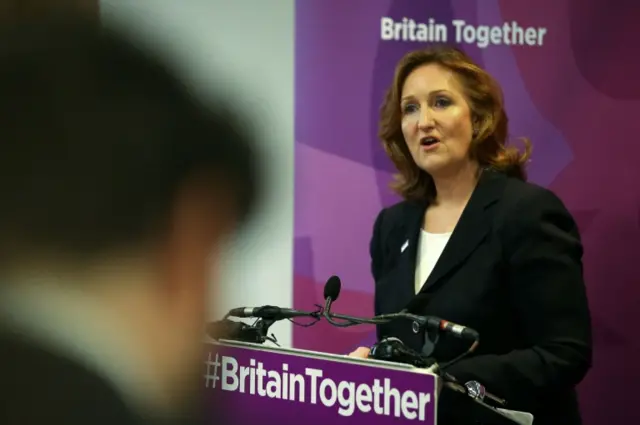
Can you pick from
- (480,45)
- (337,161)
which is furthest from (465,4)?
(337,161)

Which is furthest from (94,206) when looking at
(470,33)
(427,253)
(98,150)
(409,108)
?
(470,33)

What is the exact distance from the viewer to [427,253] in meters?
1.88

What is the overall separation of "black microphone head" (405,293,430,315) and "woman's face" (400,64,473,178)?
0.34 meters

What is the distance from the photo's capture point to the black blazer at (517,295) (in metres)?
1.60

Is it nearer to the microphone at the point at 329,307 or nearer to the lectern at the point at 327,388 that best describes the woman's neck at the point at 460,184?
the microphone at the point at 329,307

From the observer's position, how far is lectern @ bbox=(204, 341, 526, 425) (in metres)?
0.99

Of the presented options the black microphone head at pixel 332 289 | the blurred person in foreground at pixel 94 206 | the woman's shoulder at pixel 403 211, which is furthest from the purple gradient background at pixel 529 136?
the blurred person in foreground at pixel 94 206

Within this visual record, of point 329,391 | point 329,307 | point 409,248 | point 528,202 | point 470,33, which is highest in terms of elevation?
point 470,33

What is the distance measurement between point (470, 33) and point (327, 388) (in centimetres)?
172

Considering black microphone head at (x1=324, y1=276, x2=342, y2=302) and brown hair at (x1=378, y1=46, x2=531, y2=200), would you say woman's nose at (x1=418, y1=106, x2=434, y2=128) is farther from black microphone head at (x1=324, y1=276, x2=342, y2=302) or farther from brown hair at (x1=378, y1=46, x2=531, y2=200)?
black microphone head at (x1=324, y1=276, x2=342, y2=302)

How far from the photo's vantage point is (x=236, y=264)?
1.50 ft

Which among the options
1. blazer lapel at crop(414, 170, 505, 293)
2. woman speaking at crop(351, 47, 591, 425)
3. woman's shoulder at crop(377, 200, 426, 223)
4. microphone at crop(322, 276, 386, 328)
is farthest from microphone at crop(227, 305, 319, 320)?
woman's shoulder at crop(377, 200, 426, 223)

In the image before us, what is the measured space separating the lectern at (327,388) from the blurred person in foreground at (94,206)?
549 mm

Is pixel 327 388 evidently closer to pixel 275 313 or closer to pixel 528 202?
pixel 275 313
